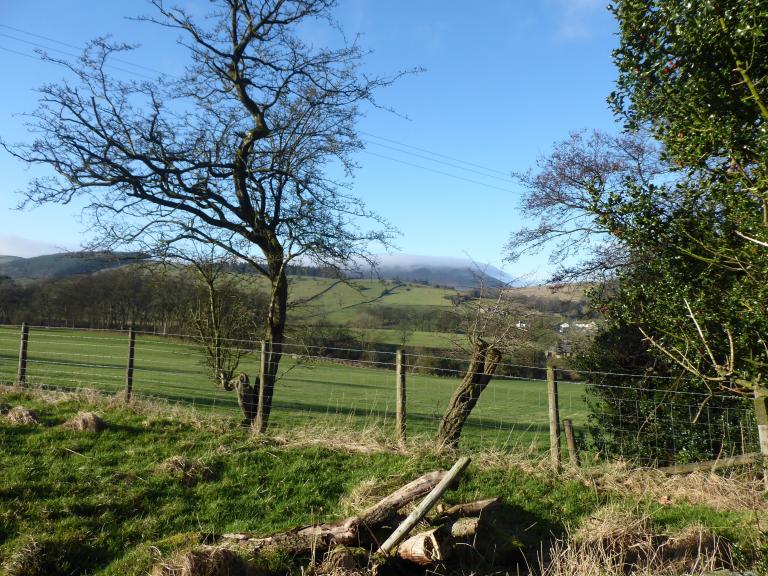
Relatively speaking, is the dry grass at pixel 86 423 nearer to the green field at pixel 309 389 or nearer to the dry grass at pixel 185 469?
the dry grass at pixel 185 469

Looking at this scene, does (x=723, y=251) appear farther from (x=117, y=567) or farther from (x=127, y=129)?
(x=127, y=129)

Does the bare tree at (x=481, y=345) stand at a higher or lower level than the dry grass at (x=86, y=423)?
higher

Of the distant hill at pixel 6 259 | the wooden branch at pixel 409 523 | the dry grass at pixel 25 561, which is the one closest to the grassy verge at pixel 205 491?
the dry grass at pixel 25 561

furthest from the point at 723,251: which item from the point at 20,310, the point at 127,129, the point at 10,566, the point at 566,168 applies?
the point at 20,310

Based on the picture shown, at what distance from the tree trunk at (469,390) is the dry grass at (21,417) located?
616 centimetres

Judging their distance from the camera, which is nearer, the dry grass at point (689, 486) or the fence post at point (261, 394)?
the dry grass at point (689, 486)

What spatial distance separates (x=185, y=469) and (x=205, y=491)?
1.85 ft

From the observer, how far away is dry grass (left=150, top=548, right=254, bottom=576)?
4.30 m

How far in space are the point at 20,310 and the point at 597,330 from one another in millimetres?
32758

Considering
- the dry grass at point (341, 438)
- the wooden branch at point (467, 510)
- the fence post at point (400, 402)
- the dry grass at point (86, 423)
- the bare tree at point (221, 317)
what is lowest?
the wooden branch at point (467, 510)

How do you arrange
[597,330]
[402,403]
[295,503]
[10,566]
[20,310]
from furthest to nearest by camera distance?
1. [20,310]
2. [597,330]
3. [402,403]
4. [295,503]
5. [10,566]

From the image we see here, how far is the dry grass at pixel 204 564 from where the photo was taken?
430 cm

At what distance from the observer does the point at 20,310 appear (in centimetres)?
3266

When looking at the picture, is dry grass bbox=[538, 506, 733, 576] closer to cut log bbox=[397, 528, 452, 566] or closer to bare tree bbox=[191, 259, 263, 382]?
cut log bbox=[397, 528, 452, 566]
